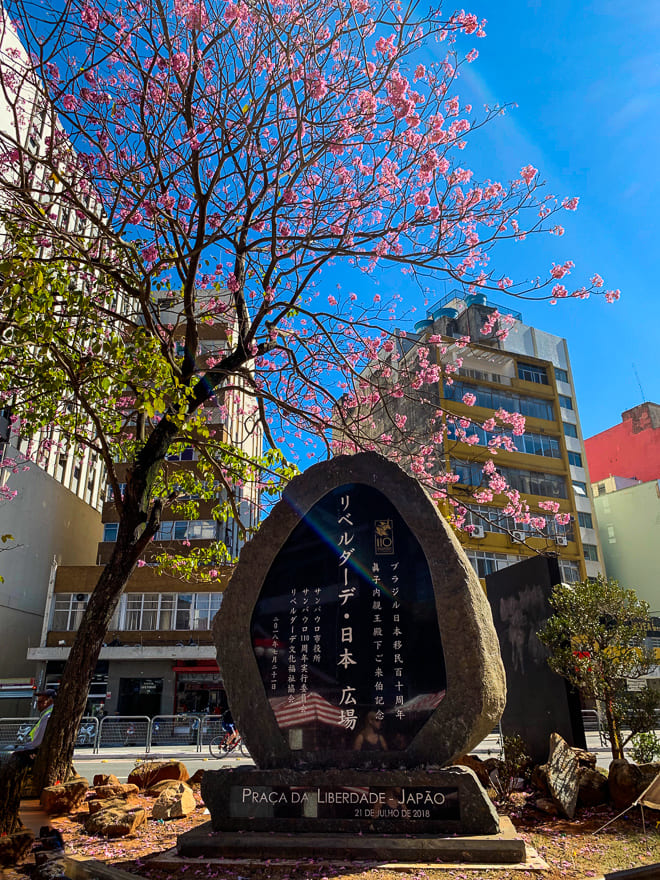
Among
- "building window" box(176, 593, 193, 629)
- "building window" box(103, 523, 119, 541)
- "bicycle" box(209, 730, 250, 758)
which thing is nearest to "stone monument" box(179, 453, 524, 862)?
"bicycle" box(209, 730, 250, 758)

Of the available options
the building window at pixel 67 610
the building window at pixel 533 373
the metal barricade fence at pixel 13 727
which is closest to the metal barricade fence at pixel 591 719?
the metal barricade fence at pixel 13 727

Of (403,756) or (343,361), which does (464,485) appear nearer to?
(343,361)

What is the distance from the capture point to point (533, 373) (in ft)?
106

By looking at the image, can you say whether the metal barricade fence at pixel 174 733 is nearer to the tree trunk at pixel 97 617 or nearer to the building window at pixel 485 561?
the tree trunk at pixel 97 617

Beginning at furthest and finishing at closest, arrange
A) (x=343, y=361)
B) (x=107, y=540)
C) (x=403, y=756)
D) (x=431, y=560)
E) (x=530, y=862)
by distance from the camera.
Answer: (x=107, y=540)
(x=343, y=361)
(x=431, y=560)
(x=403, y=756)
(x=530, y=862)

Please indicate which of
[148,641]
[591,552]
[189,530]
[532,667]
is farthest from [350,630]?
[591,552]

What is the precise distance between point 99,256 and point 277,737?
212 inches

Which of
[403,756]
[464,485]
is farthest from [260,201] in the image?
[464,485]

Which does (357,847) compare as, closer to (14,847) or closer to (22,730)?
(14,847)

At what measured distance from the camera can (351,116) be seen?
6.93 meters

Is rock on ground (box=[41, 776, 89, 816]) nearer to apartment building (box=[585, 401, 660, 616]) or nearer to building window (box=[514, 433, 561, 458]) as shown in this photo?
building window (box=[514, 433, 561, 458])

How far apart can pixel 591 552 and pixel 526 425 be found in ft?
22.5

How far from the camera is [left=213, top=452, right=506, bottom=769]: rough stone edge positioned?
4.45m

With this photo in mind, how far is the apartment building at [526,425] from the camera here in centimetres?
2767
